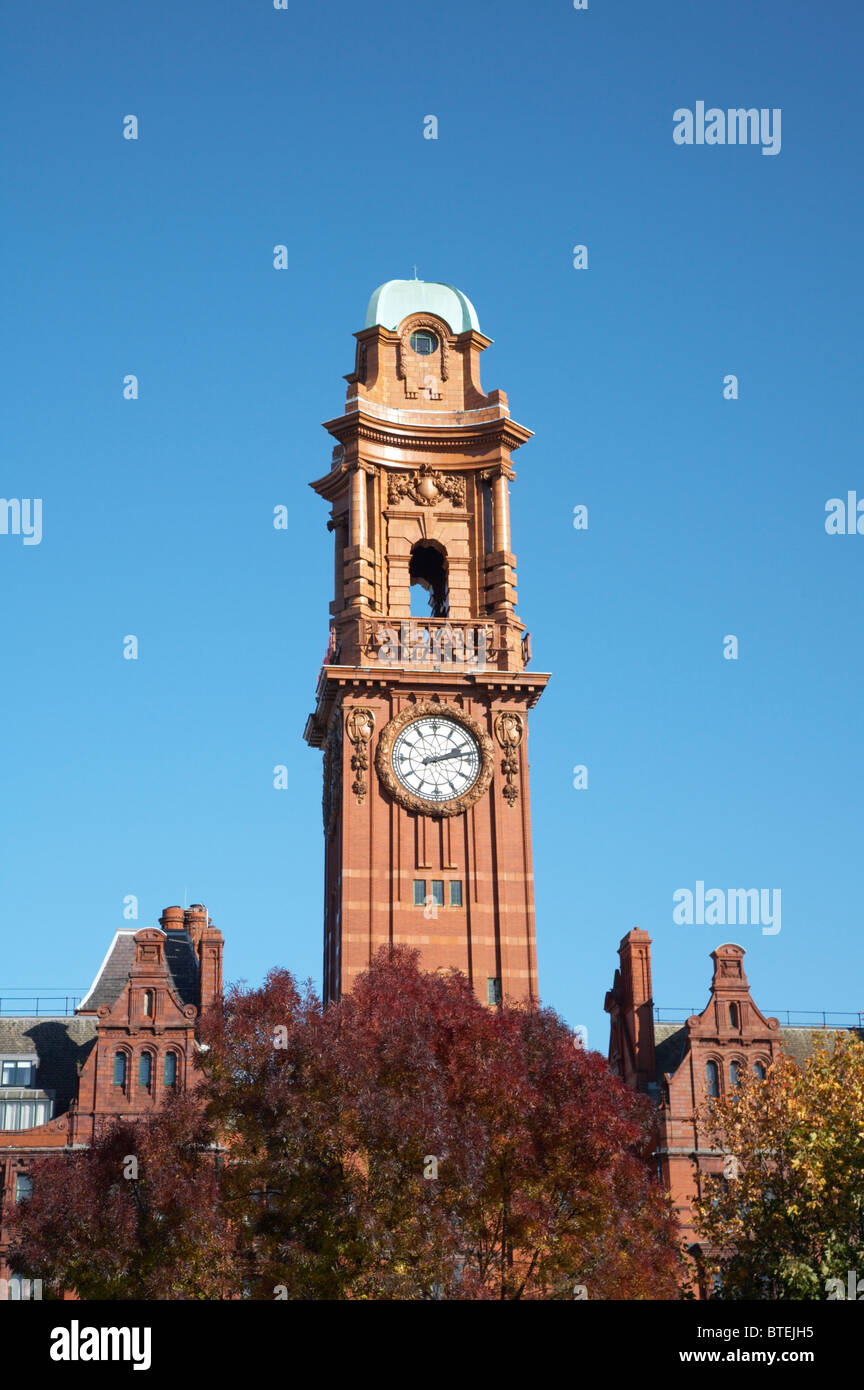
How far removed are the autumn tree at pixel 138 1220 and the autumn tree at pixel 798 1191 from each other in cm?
1525

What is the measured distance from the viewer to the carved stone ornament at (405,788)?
81.3 metres

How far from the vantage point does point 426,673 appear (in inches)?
3250

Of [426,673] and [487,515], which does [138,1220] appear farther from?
[487,515]

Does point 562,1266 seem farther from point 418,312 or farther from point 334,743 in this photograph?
point 418,312

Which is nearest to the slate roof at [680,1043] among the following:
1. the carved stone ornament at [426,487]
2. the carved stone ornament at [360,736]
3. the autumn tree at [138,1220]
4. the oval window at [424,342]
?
the carved stone ornament at [360,736]

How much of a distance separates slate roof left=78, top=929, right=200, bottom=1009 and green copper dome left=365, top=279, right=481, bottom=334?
3179 centimetres

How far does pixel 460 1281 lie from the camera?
50.5 m

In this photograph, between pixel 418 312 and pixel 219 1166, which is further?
pixel 418 312

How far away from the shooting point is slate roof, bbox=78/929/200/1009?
79438 millimetres

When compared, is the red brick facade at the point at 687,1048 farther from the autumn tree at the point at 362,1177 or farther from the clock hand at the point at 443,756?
the autumn tree at the point at 362,1177

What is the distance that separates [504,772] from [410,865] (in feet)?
20.1

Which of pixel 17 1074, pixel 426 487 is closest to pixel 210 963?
pixel 17 1074

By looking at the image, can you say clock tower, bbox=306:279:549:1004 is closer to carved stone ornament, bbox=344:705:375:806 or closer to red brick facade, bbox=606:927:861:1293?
carved stone ornament, bbox=344:705:375:806
